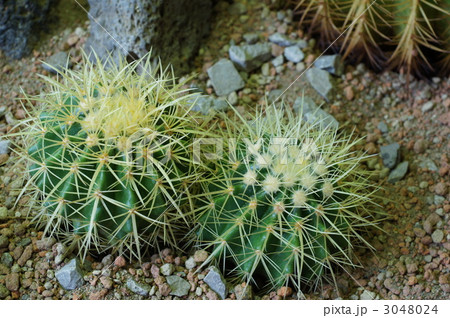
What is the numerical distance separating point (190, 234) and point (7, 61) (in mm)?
1115

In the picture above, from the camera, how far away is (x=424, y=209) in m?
1.93

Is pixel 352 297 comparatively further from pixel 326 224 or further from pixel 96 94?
pixel 96 94

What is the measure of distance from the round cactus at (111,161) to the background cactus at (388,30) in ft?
2.45

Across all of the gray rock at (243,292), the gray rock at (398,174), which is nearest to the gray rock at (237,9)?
the gray rock at (398,174)

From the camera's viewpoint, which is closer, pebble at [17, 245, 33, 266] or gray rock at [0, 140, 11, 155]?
pebble at [17, 245, 33, 266]

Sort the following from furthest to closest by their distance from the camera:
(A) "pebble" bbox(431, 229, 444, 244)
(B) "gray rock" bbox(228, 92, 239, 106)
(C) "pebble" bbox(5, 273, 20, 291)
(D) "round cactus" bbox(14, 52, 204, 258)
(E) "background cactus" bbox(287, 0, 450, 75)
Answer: (B) "gray rock" bbox(228, 92, 239, 106) < (E) "background cactus" bbox(287, 0, 450, 75) < (A) "pebble" bbox(431, 229, 444, 244) < (C) "pebble" bbox(5, 273, 20, 291) < (D) "round cactus" bbox(14, 52, 204, 258)

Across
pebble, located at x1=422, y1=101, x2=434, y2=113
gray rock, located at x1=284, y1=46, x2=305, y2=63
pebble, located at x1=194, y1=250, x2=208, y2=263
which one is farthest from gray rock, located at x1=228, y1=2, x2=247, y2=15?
pebble, located at x1=194, y1=250, x2=208, y2=263

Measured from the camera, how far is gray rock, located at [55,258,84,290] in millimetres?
1575

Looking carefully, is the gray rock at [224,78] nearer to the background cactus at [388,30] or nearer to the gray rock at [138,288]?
the background cactus at [388,30]

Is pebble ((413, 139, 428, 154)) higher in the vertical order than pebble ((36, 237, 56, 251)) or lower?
lower

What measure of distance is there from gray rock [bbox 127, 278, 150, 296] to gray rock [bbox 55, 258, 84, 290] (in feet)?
0.44

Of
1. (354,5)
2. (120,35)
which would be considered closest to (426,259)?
(354,5)

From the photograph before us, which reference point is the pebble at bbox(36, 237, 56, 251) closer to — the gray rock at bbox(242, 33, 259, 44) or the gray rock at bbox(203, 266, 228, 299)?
the gray rock at bbox(203, 266, 228, 299)

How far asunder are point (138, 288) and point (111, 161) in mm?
386
